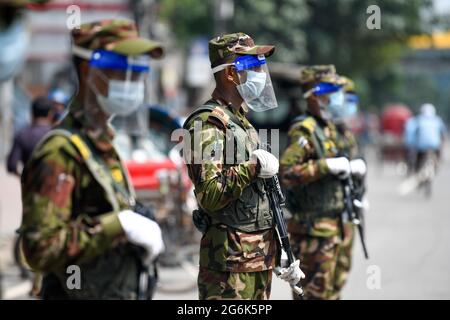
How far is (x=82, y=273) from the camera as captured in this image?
147 inches

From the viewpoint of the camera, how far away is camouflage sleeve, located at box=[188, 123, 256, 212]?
13.7ft

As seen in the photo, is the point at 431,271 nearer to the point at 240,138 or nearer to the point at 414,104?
the point at 240,138

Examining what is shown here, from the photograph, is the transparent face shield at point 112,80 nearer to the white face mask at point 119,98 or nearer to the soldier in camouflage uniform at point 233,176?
the white face mask at point 119,98

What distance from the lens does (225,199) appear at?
165 inches

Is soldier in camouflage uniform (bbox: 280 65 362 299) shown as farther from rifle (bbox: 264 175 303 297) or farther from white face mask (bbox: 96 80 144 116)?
white face mask (bbox: 96 80 144 116)

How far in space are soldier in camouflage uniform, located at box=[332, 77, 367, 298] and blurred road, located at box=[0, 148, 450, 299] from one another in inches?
76.9

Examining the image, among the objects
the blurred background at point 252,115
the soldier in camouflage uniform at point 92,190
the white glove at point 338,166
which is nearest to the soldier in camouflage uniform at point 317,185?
the white glove at point 338,166

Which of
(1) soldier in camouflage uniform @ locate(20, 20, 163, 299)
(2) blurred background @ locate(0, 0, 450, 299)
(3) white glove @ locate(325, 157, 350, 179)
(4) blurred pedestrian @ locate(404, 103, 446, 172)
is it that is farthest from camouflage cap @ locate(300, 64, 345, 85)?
(4) blurred pedestrian @ locate(404, 103, 446, 172)

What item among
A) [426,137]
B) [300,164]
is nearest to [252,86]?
Answer: [300,164]

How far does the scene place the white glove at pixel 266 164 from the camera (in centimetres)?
418

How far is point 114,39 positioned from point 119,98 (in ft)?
0.82

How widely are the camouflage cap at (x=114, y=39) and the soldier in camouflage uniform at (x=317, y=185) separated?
208 cm

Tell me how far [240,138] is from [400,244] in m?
8.10
